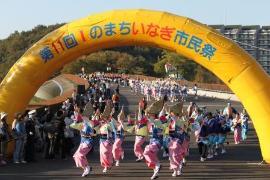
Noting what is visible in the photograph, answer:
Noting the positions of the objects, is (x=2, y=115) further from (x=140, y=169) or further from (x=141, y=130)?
(x=140, y=169)

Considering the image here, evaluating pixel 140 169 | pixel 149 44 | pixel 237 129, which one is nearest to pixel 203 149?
pixel 140 169

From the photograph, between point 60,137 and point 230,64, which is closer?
point 230,64

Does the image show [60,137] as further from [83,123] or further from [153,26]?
[153,26]

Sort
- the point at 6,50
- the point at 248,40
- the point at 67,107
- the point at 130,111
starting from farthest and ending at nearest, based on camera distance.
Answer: the point at 6,50, the point at 248,40, the point at 130,111, the point at 67,107

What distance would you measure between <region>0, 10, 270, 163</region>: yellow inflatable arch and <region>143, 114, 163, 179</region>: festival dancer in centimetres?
262

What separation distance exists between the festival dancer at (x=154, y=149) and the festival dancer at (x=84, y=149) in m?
1.49

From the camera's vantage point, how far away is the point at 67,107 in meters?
20.3

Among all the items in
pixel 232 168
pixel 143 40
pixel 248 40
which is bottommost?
pixel 232 168

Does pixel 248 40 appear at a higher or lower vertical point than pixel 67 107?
higher

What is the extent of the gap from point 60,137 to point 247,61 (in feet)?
20.2

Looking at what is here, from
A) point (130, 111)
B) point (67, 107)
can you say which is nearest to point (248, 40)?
point (130, 111)

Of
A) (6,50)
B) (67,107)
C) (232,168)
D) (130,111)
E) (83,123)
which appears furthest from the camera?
(6,50)

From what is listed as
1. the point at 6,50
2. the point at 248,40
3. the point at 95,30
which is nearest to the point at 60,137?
the point at 95,30

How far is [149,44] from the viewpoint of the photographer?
15.4 meters
